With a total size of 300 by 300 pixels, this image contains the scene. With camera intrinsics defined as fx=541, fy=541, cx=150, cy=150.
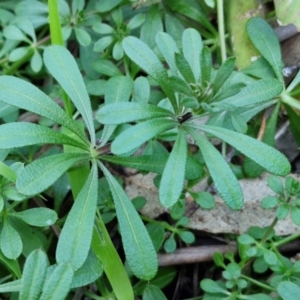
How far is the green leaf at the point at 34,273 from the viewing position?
1.35 m

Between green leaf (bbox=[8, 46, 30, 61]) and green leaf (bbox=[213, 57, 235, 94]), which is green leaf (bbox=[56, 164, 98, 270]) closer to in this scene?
green leaf (bbox=[213, 57, 235, 94])

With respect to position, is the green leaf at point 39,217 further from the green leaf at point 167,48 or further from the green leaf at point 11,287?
the green leaf at point 167,48

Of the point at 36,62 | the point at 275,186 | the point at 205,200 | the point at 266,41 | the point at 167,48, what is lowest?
the point at 205,200

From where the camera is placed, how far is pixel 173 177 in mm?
1475

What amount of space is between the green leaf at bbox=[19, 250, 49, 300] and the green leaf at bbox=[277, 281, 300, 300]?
74 centimetres

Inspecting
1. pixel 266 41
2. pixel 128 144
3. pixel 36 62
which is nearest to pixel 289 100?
pixel 266 41

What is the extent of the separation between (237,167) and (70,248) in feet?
2.80

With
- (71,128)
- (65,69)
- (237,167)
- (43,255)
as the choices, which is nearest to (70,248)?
(43,255)

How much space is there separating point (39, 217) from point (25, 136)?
285 millimetres

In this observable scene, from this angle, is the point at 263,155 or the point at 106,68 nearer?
the point at 263,155

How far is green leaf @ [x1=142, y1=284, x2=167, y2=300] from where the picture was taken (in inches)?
74.2

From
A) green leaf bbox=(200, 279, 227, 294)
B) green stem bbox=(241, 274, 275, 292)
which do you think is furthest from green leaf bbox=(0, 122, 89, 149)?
green stem bbox=(241, 274, 275, 292)

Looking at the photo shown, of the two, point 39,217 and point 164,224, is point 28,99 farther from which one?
point 164,224

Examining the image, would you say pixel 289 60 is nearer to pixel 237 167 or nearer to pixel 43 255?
pixel 237 167
